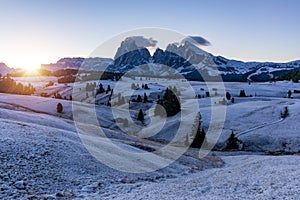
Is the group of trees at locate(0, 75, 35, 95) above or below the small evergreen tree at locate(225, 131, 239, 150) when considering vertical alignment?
above

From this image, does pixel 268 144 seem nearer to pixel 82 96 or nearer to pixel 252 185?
pixel 252 185

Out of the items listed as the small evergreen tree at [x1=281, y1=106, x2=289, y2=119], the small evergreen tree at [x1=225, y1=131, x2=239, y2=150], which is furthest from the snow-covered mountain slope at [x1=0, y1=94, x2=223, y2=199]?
the small evergreen tree at [x1=281, y1=106, x2=289, y2=119]

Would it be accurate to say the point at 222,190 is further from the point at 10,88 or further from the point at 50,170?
the point at 10,88

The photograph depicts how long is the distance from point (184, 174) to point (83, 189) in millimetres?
13538

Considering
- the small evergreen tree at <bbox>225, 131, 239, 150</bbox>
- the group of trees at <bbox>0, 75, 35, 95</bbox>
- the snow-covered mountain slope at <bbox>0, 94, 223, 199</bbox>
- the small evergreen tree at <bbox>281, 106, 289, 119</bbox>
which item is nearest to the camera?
the snow-covered mountain slope at <bbox>0, 94, 223, 199</bbox>

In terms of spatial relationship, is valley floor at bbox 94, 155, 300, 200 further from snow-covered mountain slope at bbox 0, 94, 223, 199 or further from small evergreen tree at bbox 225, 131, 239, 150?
small evergreen tree at bbox 225, 131, 239, 150

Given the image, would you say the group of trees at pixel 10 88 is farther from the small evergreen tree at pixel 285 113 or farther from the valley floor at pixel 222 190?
the valley floor at pixel 222 190

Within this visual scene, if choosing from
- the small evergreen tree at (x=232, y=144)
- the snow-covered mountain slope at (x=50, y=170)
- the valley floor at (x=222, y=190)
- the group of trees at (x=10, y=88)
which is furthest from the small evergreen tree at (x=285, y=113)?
the group of trees at (x=10, y=88)

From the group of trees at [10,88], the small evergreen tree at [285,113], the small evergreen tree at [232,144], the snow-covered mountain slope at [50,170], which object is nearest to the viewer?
the snow-covered mountain slope at [50,170]

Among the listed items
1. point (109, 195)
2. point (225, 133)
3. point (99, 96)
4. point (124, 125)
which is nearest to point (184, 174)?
point (109, 195)

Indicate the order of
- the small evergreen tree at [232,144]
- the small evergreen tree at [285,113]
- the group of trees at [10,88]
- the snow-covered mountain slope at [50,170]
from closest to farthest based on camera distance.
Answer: the snow-covered mountain slope at [50,170]
the small evergreen tree at [232,144]
the small evergreen tree at [285,113]
the group of trees at [10,88]

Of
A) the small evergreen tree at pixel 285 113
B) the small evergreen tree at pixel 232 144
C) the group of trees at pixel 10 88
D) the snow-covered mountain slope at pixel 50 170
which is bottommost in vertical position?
the small evergreen tree at pixel 232 144

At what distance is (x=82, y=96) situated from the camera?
188875 mm

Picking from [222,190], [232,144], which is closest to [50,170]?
[222,190]
